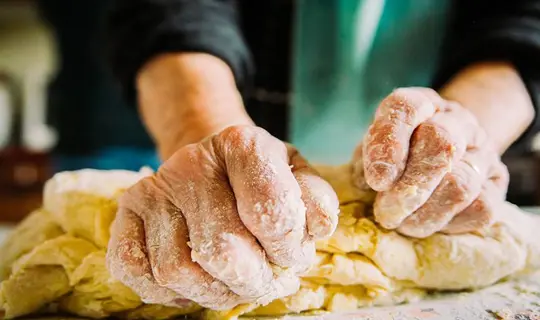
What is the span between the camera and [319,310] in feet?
2.22

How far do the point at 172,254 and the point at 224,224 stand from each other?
58 millimetres

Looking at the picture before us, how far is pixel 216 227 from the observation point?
53 cm

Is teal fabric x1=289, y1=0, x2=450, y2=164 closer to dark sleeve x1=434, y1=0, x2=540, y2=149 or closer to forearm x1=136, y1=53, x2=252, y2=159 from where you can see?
dark sleeve x1=434, y1=0, x2=540, y2=149

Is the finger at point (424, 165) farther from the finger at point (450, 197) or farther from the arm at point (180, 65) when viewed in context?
the arm at point (180, 65)

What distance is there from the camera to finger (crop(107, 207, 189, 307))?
21.9 inches

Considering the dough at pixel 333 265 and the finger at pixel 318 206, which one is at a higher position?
the finger at pixel 318 206

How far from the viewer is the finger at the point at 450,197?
2.07ft

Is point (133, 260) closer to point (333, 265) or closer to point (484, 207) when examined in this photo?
point (333, 265)

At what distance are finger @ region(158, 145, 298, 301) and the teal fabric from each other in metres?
0.42

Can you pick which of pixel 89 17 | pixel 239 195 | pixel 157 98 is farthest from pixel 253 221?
pixel 89 17

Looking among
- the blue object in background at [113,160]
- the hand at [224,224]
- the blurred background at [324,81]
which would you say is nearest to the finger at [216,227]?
the hand at [224,224]

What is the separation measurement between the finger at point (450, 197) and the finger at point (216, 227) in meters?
0.20

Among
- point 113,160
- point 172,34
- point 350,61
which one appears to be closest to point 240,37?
point 172,34

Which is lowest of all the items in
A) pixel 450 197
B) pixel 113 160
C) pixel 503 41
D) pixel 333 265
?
pixel 113 160
